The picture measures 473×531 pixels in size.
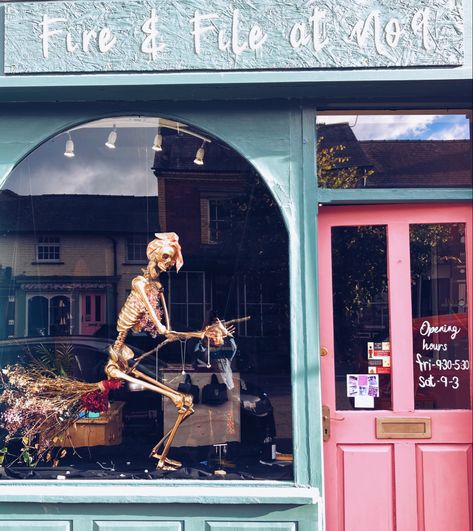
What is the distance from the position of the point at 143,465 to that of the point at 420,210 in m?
2.47

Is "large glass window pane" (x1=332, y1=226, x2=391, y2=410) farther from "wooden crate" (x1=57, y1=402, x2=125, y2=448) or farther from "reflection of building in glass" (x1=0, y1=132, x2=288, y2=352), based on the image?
"wooden crate" (x1=57, y1=402, x2=125, y2=448)

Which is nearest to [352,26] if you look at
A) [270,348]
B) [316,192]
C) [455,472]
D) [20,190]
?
[316,192]

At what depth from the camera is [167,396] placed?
4242mm

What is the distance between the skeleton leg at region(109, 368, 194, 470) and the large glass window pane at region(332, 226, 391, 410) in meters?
1.01

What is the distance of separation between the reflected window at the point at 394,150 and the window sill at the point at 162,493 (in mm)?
1944

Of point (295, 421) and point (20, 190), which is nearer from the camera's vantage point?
point (295, 421)

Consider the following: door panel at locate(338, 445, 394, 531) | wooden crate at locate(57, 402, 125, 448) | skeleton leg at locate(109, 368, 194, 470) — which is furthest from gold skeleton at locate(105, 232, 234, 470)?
door panel at locate(338, 445, 394, 531)

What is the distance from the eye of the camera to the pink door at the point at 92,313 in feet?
14.2

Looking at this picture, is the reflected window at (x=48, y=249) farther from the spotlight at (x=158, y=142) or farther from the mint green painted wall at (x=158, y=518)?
the mint green painted wall at (x=158, y=518)

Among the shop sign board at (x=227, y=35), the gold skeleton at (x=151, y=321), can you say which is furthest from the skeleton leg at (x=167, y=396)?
the shop sign board at (x=227, y=35)

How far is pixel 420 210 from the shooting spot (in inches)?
163

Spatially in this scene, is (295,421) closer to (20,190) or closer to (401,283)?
(401,283)

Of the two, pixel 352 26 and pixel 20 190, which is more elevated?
pixel 352 26

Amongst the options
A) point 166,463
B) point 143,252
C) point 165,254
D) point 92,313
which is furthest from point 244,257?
point 166,463
